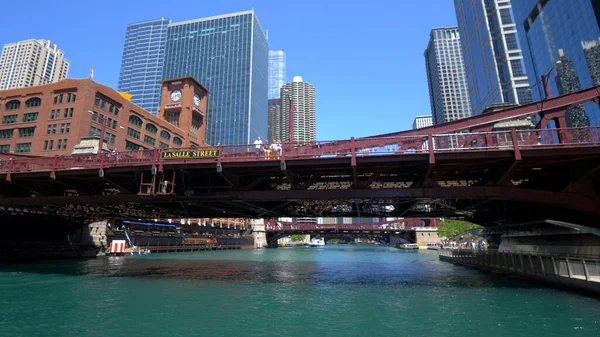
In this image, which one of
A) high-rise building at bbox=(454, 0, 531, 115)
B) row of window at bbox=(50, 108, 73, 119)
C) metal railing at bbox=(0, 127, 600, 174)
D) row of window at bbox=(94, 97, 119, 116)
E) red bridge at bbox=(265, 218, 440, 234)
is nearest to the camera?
metal railing at bbox=(0, 127, 600, 174)

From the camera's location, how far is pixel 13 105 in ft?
276

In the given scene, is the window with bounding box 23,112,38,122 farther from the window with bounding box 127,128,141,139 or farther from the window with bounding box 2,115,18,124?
the window with bounding box 127,128,141,139

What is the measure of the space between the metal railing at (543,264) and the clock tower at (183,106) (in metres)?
109

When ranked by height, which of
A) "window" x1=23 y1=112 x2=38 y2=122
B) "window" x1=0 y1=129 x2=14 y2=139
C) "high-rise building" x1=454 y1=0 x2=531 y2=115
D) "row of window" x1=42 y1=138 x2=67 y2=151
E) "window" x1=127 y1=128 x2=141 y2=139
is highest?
"high-rise building" x1=454 y1=0 x2=531 y2=115

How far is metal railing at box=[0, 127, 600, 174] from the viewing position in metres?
19.1

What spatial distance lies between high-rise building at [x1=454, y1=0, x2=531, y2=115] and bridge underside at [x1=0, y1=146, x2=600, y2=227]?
141 m

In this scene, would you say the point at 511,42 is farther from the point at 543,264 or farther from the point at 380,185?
the point at 380,185

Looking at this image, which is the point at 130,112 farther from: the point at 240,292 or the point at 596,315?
the point at 596,315

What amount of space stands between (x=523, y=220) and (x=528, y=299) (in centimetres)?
1257

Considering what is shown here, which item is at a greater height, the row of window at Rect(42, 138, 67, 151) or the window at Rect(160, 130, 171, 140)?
the window at Rect(160, 130, 171, 140)

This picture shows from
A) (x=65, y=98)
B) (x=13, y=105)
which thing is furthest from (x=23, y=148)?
(x=65, y=98)

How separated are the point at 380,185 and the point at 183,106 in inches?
4527

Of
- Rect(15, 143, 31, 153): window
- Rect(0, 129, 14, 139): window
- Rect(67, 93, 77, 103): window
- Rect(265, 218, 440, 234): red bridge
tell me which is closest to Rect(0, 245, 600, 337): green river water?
Rect(67, 93, 77, 103): window

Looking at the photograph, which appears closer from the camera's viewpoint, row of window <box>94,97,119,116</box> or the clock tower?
row of window <box>94,97,119,116</box>
